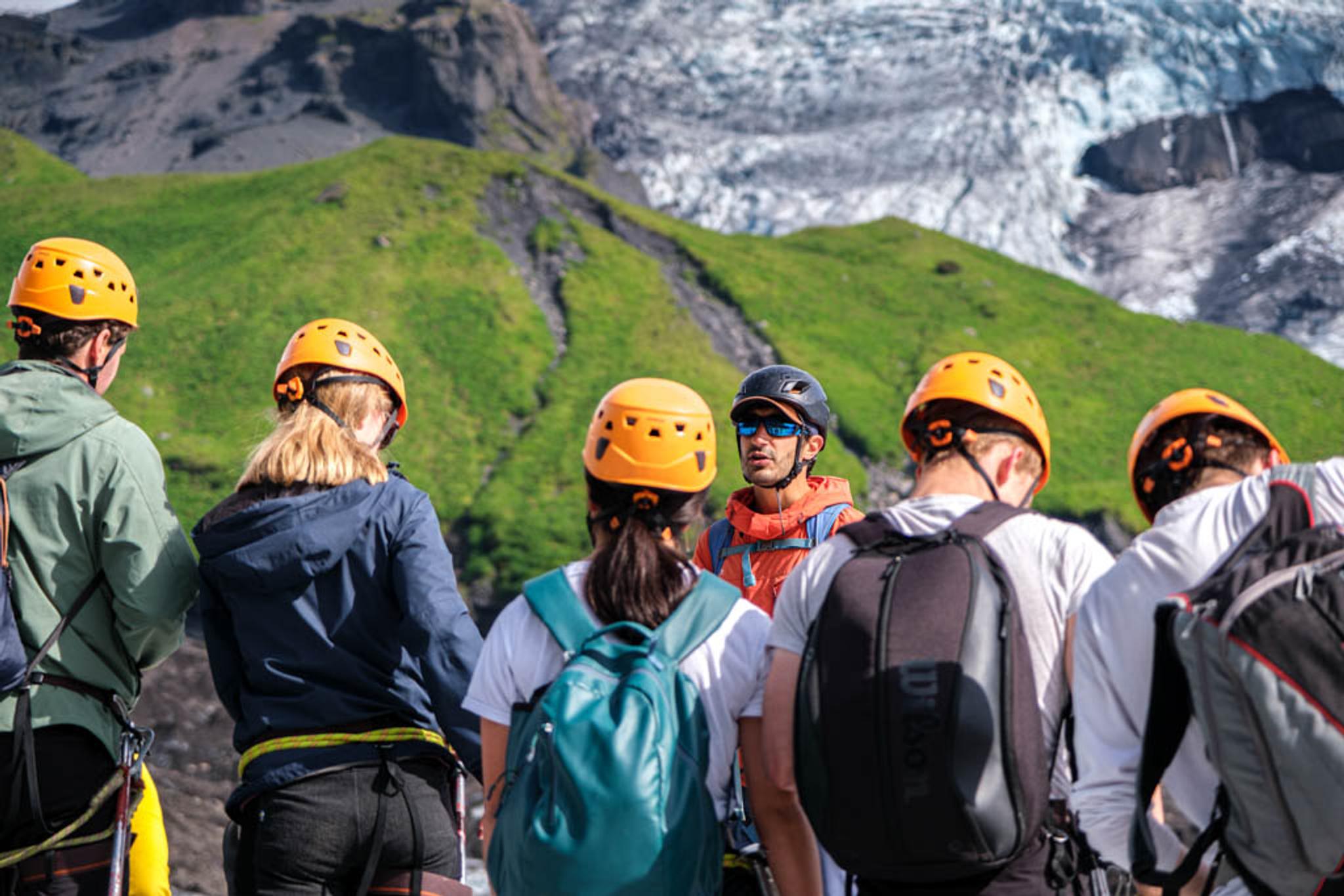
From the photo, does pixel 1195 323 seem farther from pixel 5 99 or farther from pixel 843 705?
pixel 5 99

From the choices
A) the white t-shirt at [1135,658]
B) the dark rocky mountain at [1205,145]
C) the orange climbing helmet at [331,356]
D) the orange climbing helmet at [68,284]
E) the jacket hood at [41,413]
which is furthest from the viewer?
the dark rocky mountain at [1205,145]

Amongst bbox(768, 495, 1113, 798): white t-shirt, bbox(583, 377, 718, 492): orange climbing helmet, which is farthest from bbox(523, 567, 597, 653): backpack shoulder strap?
bbox(768, 495, 1113, 798): white t-shirt

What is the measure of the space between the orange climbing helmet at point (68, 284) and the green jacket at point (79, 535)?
1.42 feet

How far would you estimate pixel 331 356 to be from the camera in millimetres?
5012

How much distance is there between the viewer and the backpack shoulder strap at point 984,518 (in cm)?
372

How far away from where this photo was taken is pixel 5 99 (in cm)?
12012

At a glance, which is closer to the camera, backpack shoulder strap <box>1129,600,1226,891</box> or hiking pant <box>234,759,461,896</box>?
backpack shoulder strap <box>1129,600,1226,891</box>

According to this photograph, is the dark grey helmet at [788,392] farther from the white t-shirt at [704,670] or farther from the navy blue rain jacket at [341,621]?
the white t-shirt at [704,670]

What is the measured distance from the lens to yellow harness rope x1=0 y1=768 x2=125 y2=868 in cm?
467

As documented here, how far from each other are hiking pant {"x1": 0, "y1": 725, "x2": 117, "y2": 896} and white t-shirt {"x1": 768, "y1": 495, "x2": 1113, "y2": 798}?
9.19 ft

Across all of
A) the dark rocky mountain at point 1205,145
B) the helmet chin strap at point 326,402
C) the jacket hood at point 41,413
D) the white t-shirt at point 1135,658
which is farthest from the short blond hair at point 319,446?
the dark rocky mountain at point 1205,145

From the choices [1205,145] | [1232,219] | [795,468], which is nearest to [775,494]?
[795,468]

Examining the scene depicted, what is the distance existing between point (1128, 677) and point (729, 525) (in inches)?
141

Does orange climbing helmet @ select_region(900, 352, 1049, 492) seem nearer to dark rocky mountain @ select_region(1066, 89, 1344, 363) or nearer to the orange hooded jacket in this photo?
the orange hooded jacket
